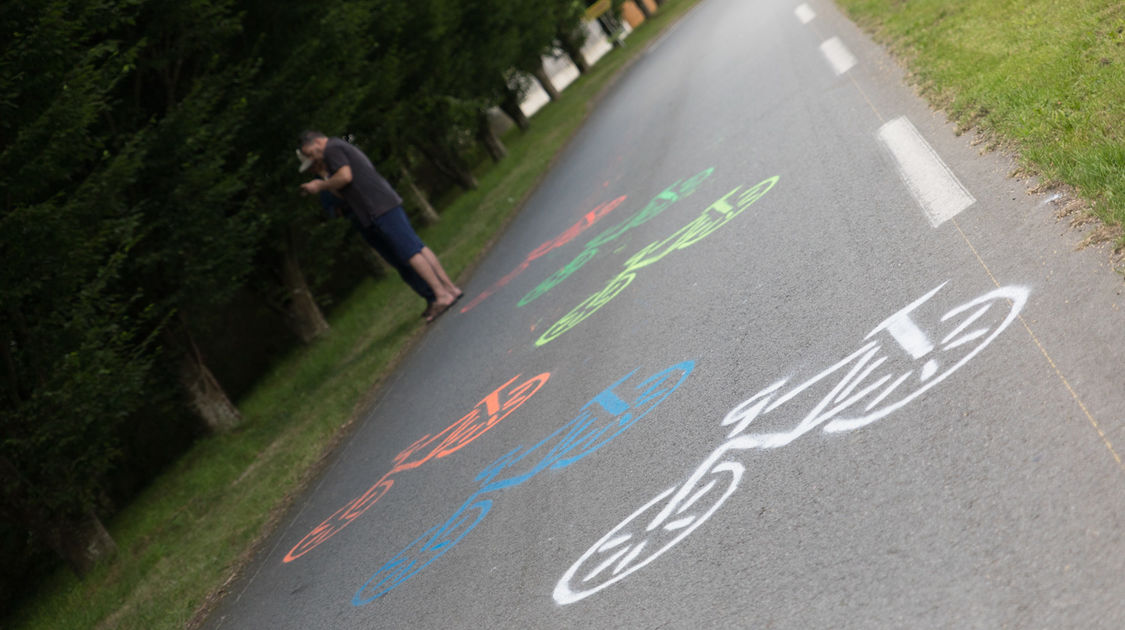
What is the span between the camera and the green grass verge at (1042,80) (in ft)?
18.0

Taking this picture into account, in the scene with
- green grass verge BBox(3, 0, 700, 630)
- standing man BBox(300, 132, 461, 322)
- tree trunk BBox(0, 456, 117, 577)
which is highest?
standing man BBox(300, 132, 461, 322)

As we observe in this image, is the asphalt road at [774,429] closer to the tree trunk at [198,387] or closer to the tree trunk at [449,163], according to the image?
the tree trunk at [198,387]

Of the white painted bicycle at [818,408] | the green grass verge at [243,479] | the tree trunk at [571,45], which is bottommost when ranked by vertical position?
the white painted bicycle at [818,408]

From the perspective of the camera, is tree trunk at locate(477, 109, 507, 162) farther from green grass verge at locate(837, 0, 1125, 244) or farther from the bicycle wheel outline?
the bicycle wheel outline

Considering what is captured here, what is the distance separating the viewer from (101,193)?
969cm

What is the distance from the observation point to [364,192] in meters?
Answer: 10.9

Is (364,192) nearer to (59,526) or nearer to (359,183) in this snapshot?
(359,183)

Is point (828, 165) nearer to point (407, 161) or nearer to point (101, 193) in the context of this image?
point (101, 193)

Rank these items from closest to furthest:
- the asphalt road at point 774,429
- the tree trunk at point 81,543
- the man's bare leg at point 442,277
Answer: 1. the asphalt road at point 774,429
2. the tree trunk at point 81,543
3. the man's bare leg at point 442,277

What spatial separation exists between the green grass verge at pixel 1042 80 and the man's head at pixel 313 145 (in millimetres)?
5840

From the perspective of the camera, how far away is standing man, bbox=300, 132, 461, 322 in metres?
10.9

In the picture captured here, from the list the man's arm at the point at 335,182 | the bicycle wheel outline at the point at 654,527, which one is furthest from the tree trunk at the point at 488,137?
the bicycle wheel outline at the point at 654,527

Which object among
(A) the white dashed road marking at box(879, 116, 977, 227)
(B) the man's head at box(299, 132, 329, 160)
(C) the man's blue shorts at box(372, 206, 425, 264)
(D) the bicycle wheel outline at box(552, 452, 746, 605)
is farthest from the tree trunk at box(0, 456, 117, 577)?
(A) the white dashed road marking at box(879, 116, 977, 227)

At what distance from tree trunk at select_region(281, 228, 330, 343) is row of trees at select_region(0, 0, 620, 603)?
→ 28 millimetres
